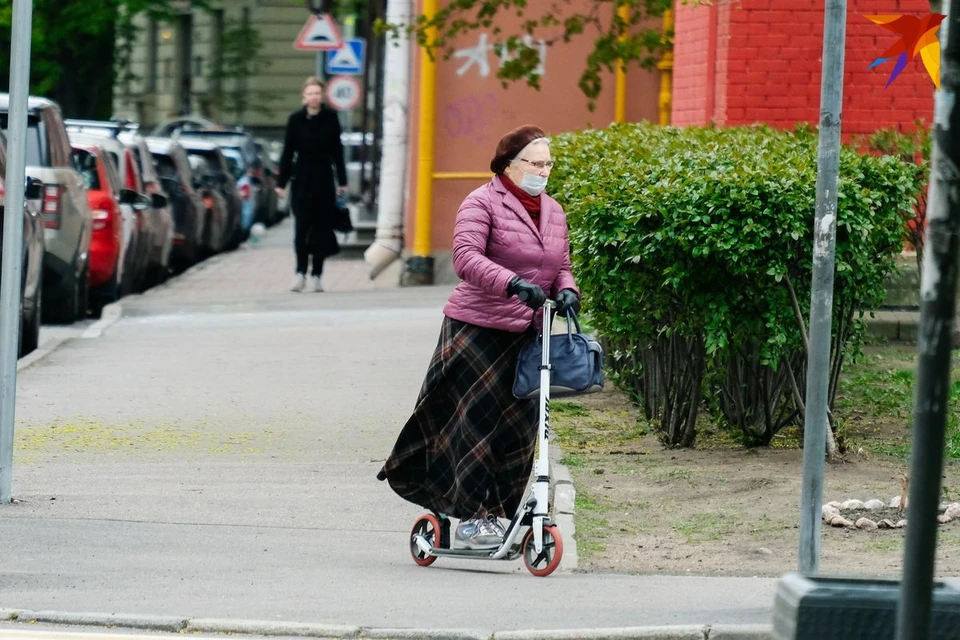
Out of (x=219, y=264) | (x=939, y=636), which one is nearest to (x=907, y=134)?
(x=939, y=636)

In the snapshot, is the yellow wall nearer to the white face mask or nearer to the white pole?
the white pole

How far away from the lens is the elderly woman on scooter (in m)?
6.84

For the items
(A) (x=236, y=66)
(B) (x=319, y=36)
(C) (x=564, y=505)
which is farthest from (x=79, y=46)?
(C) (x=564, y=505)

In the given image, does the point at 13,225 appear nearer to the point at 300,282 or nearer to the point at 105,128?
the point at 300,282

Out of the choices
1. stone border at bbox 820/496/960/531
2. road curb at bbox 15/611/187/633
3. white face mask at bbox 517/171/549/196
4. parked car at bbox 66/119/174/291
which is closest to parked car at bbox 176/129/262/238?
parked car at bbox 66/119/174/291

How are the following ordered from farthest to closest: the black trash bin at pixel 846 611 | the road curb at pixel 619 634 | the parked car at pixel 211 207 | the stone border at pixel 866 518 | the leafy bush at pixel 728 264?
the parked car at pixel 211 207 < the leafy bush at pixel 728 264 < the stone border at pixel 866 518 < the road curb at pixel 619 634 < the black trash bin at pixel 846 611

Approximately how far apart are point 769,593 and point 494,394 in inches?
49.6

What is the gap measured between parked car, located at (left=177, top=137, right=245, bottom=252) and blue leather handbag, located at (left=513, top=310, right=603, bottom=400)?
22008 millimetres

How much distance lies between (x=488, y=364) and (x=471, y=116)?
13162 mm

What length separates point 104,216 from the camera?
17156mm

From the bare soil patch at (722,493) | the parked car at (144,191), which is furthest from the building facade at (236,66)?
the bare soil patch at (722,493)

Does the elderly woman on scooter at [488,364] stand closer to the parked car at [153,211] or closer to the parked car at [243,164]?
the parked car at [153,211]

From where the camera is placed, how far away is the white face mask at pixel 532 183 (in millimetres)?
6809

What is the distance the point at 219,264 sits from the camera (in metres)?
25.9
